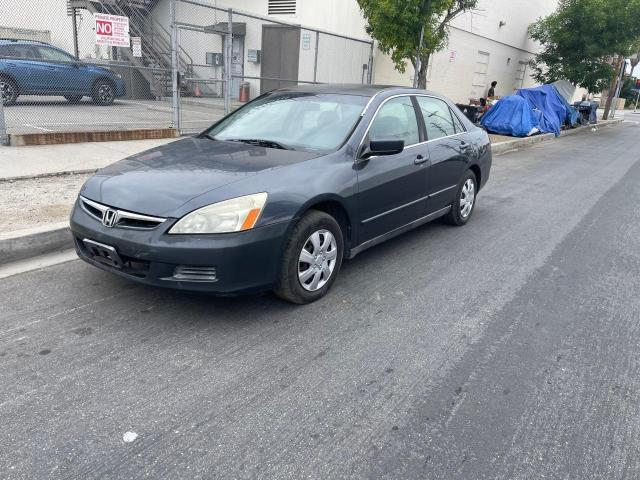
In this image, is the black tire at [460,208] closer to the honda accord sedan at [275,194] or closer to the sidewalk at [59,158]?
the honda accord sedan at [275,194]

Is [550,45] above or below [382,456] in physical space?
above

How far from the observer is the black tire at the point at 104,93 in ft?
42.7

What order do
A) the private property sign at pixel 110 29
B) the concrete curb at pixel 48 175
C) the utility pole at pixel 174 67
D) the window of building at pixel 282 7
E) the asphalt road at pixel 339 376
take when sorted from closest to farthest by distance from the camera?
the asphalt road at pixel 339 376, the concrete curb at pixel 48 175, the private property sign at pixel 110 29, the utility pole at pixel 174 67, the window of building at pixel 282 7

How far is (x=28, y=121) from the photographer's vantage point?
1057cm

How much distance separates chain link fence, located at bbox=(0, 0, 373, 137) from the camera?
1048 cm

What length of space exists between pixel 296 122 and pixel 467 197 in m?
2.53

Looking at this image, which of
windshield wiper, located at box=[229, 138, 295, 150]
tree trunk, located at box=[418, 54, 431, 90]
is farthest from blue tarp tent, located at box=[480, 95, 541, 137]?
windshield wiper, located at box=[229, 138, 295, 150]

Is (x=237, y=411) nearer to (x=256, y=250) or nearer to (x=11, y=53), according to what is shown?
(x=256, y=250)

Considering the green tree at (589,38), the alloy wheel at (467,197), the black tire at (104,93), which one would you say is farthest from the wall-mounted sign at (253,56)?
the alloy wheel at (467,197)

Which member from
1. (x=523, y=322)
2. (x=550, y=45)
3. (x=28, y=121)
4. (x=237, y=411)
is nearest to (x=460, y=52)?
(x=550, y=45)

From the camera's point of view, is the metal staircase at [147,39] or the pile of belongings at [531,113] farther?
the pile of belongings at [531,113]

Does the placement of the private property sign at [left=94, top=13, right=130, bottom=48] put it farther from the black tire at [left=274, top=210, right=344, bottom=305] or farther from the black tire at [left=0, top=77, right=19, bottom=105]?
the black tire at [left=274, top=210, right=344, bottom=305]

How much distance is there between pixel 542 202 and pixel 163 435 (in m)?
6.86

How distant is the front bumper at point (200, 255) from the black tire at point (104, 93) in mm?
10927
